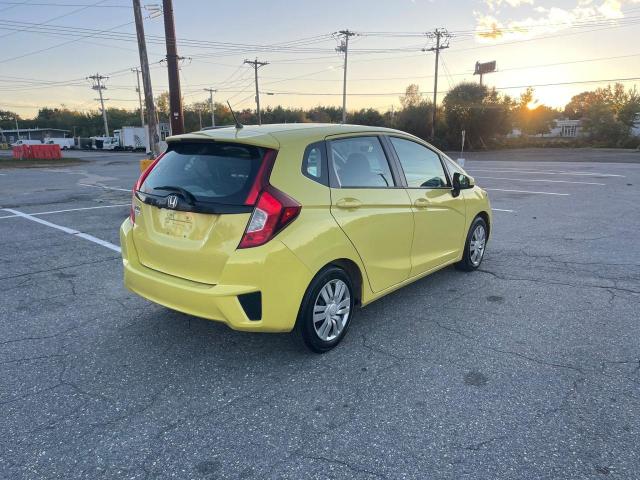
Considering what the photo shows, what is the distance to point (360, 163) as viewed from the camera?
372 cm

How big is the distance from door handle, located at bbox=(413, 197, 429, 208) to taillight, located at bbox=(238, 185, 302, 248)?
1.59m

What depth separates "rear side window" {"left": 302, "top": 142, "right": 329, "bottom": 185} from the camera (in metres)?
3.23

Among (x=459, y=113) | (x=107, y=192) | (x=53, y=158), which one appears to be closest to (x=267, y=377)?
(x=107, y=192)

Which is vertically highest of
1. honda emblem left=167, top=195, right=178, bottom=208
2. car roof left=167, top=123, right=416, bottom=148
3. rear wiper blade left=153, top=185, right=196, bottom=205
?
car roof left=167, top=123, right=416, bottom=148

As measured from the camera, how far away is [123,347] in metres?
3.53

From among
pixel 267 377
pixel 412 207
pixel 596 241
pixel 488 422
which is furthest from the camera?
pixel 596 241

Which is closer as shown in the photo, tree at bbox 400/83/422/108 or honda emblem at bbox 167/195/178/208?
honda emblem at bbox 167/195/178/208

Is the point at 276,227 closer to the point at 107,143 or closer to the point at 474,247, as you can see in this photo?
the point at 474,247

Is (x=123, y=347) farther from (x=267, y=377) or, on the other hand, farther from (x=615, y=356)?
(x=615, y=356)

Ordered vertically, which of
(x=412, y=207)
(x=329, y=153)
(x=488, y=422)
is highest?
(x=329, y=153)

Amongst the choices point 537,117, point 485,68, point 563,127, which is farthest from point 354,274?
point 563,127

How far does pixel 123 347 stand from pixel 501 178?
17.3 metres

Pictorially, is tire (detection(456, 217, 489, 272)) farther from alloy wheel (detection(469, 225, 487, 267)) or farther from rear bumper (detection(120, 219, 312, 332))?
rear bumper (detection(120, 219, 312, 332))

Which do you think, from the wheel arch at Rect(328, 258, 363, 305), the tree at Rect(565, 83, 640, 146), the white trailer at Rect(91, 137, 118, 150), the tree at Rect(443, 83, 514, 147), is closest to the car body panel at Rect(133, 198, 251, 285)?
the wheel arch at Rect(328, 258, 363, 305)
